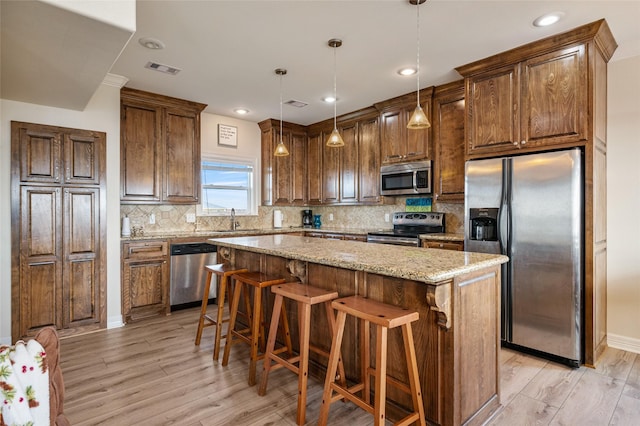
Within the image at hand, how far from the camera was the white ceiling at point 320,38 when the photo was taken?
7.93 feet

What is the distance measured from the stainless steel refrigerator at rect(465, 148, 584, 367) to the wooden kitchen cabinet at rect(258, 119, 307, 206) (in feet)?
10.3

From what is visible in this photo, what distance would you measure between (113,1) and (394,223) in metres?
3.89

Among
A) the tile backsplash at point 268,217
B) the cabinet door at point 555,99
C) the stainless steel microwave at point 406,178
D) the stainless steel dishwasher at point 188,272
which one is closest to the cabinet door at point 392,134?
the stainless steel microwave at point 406,178

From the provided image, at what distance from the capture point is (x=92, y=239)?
3.59m

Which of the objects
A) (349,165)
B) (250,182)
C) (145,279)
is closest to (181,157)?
(250,182)

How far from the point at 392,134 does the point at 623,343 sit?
10.5ft

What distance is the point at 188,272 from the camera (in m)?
4.26

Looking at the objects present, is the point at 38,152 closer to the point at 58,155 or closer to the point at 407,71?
the point at 58,155

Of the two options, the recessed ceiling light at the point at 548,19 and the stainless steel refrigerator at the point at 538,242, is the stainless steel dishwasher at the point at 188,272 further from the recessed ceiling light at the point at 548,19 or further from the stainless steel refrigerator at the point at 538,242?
the recessed ceiling light at the point at 548,19

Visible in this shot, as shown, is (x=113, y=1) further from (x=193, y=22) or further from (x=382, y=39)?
(x=382, y=39)

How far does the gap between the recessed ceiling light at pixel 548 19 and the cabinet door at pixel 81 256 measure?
4.34 m

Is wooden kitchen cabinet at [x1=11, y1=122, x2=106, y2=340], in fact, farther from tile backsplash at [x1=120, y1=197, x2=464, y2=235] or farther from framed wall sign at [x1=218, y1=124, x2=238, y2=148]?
framed wall sign at [x1=218, y1=124, x2=238, y2=148]

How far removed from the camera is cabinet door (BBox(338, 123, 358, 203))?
16.8ft

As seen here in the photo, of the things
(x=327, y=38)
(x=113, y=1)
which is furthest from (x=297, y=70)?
(x=113, y=1)
